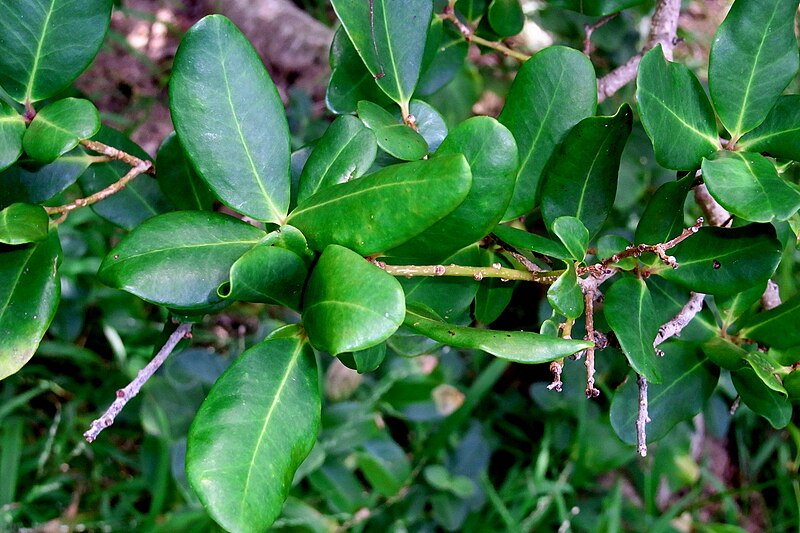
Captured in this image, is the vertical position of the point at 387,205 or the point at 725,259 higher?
the point at 387,205

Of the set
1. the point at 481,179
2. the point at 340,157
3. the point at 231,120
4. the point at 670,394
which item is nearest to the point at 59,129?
the point at 231,120

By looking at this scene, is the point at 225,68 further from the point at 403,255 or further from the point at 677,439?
the point at 677,439

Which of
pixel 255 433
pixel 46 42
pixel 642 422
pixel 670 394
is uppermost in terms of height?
pixel 46 42

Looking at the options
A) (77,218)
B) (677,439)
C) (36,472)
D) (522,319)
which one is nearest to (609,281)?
(522,319)

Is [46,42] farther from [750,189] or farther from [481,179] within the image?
[750,189]

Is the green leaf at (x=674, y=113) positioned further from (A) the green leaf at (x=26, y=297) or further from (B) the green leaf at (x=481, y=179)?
(A) the green leaf at (x=26, y=297)

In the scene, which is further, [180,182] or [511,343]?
[180,182]
